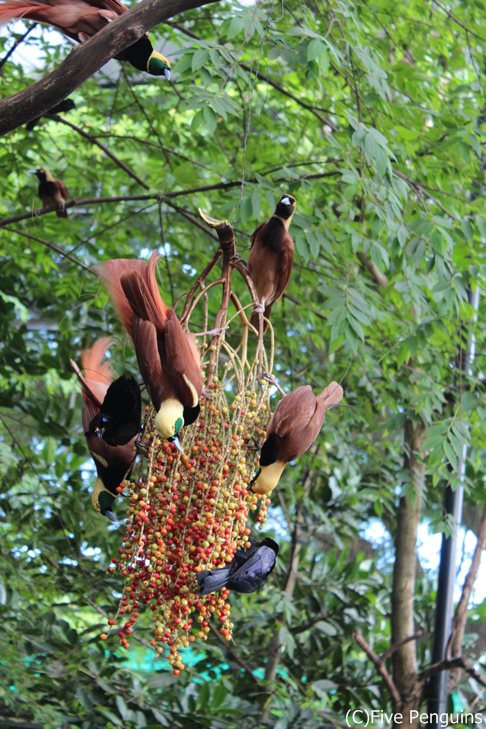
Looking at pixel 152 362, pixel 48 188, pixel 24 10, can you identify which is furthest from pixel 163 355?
pixel 48 188

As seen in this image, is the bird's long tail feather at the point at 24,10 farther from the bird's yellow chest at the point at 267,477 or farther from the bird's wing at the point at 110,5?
the bird's yellow chest at the point at 267,477

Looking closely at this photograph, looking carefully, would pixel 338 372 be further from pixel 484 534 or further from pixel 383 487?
pixel 484 534

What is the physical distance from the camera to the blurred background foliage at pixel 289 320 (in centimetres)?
214

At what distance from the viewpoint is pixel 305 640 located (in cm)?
345

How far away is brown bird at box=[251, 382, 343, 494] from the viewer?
110cm

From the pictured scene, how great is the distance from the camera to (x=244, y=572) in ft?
3.70

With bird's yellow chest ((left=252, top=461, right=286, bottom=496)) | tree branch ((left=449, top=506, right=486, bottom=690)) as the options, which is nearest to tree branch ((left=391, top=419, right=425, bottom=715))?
tree branch ((left=449, top=506, right=486, bottom=690))

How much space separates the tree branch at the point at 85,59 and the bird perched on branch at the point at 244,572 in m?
0.63

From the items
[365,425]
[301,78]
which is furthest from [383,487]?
[301,78]

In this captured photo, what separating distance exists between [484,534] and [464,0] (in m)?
1.54

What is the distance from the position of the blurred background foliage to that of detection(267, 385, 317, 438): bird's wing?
71cm

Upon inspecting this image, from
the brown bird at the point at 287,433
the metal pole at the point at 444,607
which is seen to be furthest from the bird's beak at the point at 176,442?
A: the metal pole at the point at 444,607

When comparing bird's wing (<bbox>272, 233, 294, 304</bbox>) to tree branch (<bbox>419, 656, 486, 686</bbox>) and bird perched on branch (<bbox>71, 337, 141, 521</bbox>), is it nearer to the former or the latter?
bird perched on branch (<bbox>71, 337, 141, 521</bbox>)

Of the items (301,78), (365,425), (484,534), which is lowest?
(484,534)
